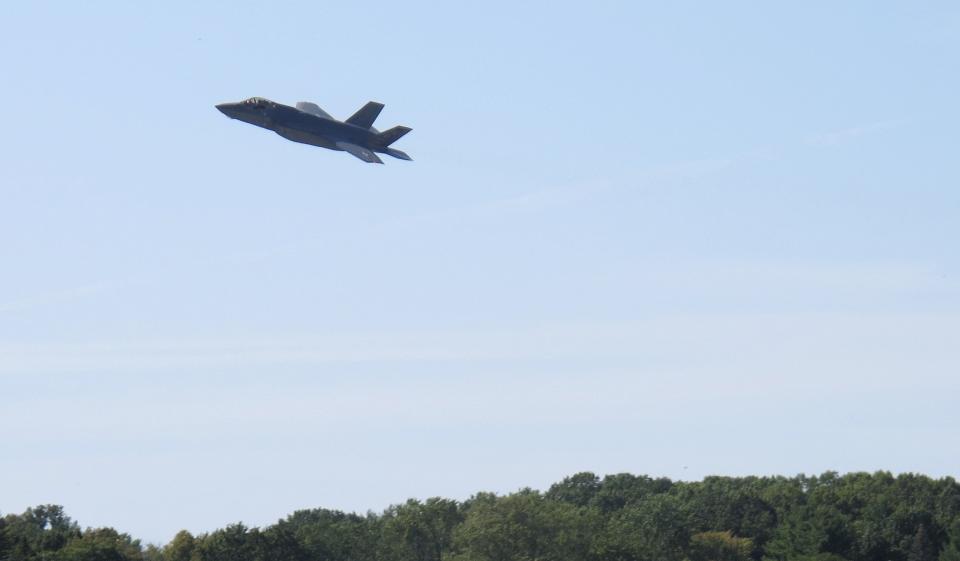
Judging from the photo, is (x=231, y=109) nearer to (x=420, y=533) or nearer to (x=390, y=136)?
(x=390, y=136)

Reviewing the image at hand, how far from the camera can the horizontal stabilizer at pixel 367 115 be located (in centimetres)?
11088

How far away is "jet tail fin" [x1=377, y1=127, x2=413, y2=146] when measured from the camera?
361 ft

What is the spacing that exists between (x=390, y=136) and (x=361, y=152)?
10.8ft

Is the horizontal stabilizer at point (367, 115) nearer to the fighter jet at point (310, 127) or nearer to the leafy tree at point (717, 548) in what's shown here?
the fighter jet at point (310, 127)

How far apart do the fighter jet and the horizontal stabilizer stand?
2.41ft

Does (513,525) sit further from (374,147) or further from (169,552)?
(374,147)

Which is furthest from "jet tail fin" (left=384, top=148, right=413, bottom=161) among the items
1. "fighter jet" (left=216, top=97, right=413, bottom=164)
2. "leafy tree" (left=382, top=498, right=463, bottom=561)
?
"leafy tree" (left=382, top=498, right=463, bottom=561)

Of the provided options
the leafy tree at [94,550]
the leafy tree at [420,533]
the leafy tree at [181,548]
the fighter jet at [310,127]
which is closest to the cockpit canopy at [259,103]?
the fighter jet at [310,127]

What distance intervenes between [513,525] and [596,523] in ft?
34.4

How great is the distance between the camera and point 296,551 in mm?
173000

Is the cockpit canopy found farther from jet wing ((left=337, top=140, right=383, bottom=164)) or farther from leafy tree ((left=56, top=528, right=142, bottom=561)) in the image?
leafy tree ((left=56, top=528, right=142, bottom=561))

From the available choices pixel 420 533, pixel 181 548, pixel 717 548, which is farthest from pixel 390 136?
pixel 717 548

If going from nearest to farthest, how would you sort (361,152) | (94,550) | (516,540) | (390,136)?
(361,152), (390,136), (94,550), (516,540)

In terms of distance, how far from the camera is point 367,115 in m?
111
